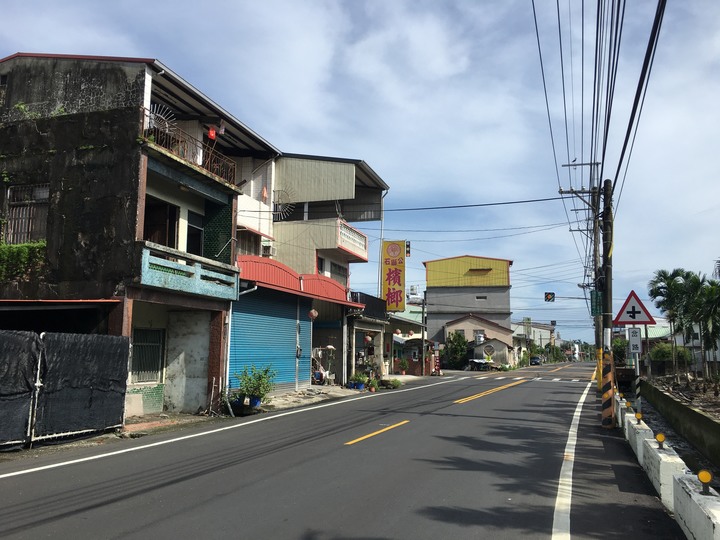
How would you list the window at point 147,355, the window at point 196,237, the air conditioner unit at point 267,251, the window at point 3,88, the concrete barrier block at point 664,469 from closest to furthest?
the concrete barrier block at point 664,469 → the window at point 147,355 → the window at point 3,88 → the window at point 196,237 → the air conditioner unit at point 267,251

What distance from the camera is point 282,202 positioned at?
27.3 meters

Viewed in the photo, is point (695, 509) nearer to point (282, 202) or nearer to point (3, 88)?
point (3, 88)

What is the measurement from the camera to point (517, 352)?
264 ft

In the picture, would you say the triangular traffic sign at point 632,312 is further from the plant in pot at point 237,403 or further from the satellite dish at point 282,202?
the satellite dish at point 282,202

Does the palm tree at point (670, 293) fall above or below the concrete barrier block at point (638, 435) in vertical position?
above

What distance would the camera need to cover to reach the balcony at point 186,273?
14.1 metres

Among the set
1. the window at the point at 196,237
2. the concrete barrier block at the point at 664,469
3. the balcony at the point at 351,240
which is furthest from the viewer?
the balcony at the point at 351,240

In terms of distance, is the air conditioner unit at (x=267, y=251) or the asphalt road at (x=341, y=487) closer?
the asphalt road at (x=341, y=487)

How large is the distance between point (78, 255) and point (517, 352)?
73119 millimetres

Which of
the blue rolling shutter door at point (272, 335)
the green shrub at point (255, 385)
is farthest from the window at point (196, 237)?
the green shrub at point (255, 385)

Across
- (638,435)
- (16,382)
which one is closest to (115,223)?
(16,382)

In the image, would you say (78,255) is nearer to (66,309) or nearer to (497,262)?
(66,309)

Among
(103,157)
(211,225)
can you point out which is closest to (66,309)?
(103,157)

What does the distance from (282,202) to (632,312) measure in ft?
58.2
